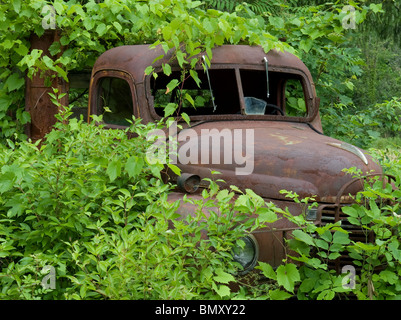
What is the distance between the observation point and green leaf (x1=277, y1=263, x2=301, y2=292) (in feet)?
10.4

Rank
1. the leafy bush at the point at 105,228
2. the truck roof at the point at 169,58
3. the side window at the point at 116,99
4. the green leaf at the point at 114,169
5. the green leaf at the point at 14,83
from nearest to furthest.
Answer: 1. the leafy bush at the point at 105,228
2. the green leaf at the point at 114,169
3. the truck roof at the point at 169,58
4. the side window at the point at 116,99
5. the green leaf at the point at 14,83

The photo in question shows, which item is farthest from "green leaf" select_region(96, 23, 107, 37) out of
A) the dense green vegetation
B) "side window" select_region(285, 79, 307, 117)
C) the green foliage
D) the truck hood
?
the green foliage

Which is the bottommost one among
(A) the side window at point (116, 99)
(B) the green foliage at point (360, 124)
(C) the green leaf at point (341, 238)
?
(B) the green foliage at point (360, 124)

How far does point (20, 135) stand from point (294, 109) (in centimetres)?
275

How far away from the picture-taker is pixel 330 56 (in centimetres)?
733

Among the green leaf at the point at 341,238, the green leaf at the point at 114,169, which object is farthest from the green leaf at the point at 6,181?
the green leaf at the point at 341,238

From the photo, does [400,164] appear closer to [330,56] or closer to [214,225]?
[214,225]

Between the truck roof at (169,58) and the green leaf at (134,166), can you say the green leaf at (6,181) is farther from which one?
the truck roof at (169,58)

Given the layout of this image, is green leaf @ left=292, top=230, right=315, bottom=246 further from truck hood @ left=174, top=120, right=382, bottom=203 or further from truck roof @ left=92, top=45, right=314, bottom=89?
truck roof @ left=92, top=45, right=314, bottom=89

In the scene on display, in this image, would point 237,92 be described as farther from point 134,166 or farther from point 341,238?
point 341,238

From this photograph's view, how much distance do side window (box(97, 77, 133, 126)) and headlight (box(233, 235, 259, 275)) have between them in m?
1.89

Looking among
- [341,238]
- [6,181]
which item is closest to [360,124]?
[341,238]

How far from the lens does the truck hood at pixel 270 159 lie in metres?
3.87

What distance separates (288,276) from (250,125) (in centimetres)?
180
